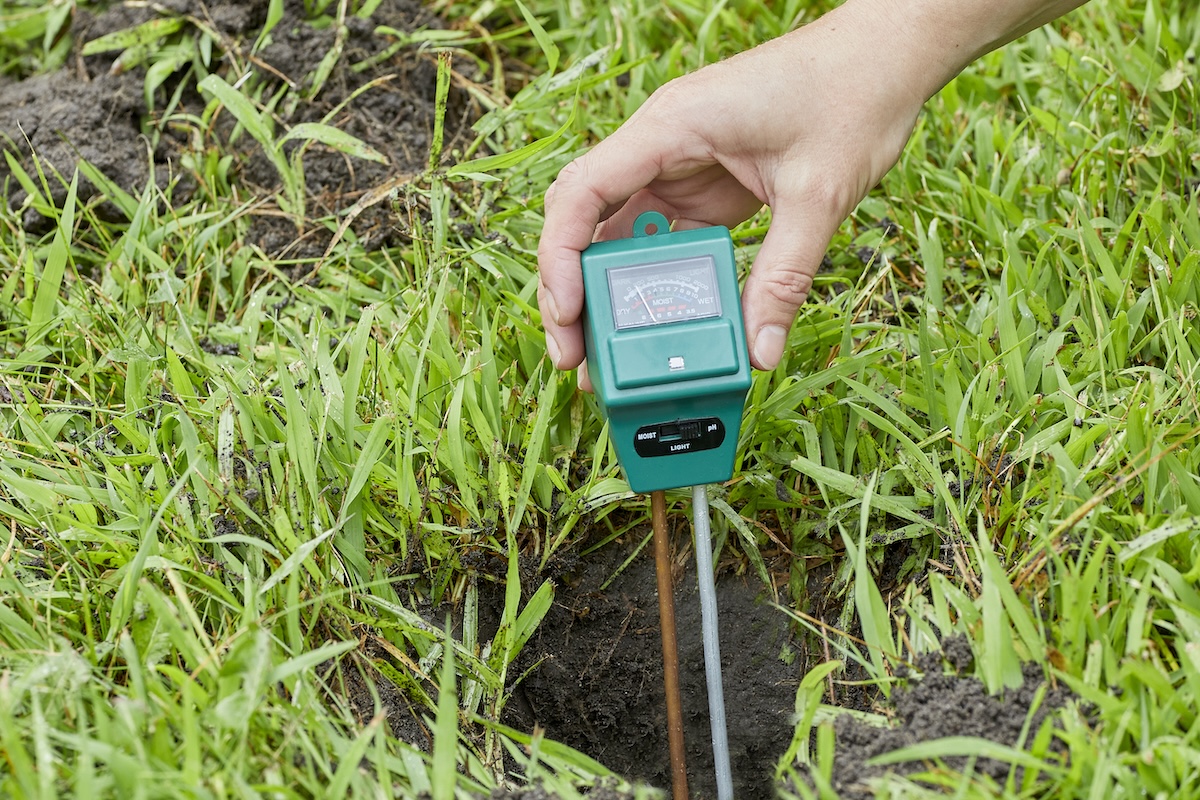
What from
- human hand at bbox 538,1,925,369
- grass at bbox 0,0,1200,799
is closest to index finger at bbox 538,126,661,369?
human hand at bbox 538,1,925,369

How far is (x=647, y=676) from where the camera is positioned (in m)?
1.76

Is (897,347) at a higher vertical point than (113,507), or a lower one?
lower

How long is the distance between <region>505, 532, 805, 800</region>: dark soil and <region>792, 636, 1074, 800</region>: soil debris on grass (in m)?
0.35

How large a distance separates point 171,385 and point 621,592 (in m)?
0.81

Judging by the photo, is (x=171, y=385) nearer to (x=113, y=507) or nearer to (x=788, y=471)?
(x=113, y=507)

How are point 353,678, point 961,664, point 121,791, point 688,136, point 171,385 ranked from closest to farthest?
point 121,791 < point 961,664 < point 353,678 < point 688,136 < point 171,385

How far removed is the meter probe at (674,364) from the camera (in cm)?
142

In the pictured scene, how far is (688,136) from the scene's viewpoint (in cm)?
157

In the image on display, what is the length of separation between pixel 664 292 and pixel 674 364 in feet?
0.34

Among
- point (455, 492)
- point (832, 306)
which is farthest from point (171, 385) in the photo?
point (832, 306)

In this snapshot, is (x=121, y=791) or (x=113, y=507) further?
(x=113, y=507)

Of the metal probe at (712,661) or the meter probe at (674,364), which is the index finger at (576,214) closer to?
the meter probe at (674,364)

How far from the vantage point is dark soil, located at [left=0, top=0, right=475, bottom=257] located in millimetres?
2322

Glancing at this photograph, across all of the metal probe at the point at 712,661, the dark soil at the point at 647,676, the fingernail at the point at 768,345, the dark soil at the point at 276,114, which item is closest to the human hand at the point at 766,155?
the fingernail at the point at 768,345
